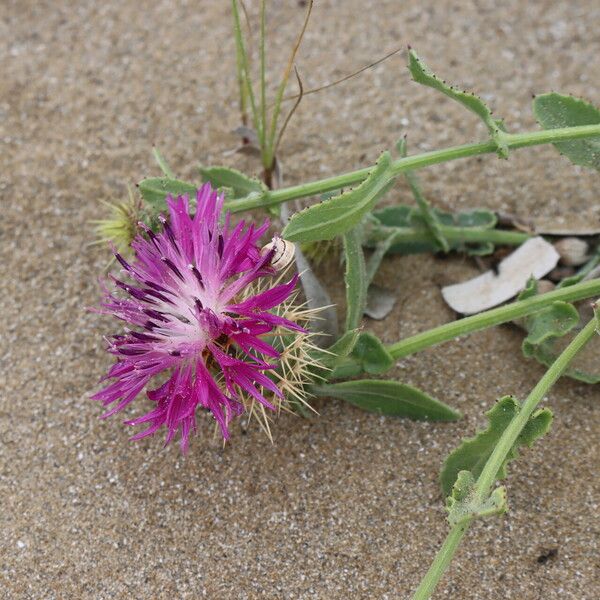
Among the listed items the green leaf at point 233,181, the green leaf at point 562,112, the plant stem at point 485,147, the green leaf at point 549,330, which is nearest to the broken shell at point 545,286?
the green leaf at point 549,330

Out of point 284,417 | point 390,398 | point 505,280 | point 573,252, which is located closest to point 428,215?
point 505,280

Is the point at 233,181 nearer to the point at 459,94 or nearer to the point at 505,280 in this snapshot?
the point at 459,94

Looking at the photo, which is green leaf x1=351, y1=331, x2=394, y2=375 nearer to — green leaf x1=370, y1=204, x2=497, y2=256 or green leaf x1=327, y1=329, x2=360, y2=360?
green leaf x1=327, y1=329, x2=360, y2=360

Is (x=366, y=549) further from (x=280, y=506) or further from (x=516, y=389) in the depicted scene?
(x=516, y=389)

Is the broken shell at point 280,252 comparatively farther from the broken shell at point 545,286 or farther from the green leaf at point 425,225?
the broken shell at point 545,286

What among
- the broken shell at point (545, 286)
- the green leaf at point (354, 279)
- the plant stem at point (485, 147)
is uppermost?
the plant stem at point (485, 147)

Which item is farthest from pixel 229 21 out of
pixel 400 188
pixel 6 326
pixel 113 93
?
pixel 6 326

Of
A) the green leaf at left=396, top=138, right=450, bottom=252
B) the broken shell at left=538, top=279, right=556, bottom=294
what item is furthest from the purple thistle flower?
the broken shell at left=538, top=279, right=556, bottom=294
